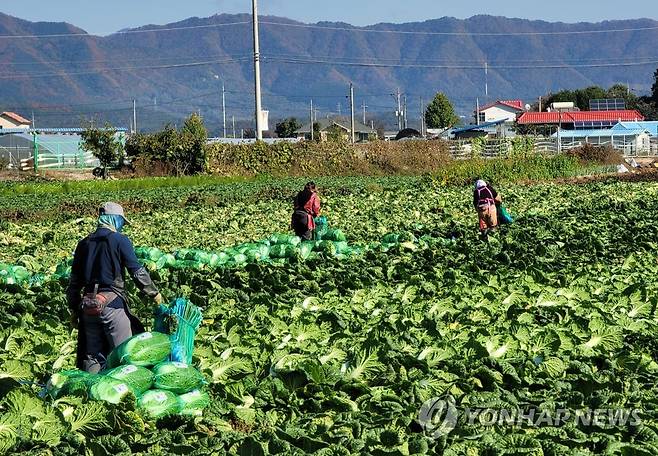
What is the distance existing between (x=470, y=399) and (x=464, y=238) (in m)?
9.82

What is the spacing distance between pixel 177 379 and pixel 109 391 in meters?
0.49

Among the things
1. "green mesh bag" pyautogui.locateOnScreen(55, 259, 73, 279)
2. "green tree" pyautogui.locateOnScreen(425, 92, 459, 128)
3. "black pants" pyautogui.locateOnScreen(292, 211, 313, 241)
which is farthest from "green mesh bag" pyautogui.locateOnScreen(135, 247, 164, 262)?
"green tree" pyautogui.locateOnScreen(425, 92, 459, 128)

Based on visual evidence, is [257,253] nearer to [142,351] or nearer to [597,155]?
[142,351]

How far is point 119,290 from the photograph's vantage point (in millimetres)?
7742

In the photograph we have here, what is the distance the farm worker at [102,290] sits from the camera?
7645 mm

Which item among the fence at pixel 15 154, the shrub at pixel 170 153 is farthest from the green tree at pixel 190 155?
the fence at pixel 15 154

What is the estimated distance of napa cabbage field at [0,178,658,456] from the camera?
5777mm

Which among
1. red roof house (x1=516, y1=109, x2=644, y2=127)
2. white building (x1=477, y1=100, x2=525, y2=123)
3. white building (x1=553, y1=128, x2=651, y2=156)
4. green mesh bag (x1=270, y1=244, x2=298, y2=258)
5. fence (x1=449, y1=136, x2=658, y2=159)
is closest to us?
green mesh bag (x1=270, y1=244, x2=298, y2=258)

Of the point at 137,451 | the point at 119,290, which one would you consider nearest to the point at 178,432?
the point at 137,451

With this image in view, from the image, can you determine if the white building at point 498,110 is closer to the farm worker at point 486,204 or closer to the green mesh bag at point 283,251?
the farm worker at point 486,204

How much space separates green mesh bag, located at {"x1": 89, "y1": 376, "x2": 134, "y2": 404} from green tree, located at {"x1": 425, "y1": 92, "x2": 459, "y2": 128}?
112194mm

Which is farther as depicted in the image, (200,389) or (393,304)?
(393,304)

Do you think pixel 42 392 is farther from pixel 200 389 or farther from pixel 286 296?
pixel 286 296

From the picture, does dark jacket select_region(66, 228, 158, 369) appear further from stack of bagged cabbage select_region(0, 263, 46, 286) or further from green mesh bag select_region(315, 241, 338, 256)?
green mesh bag select_region(315, 241, 338, 256)
